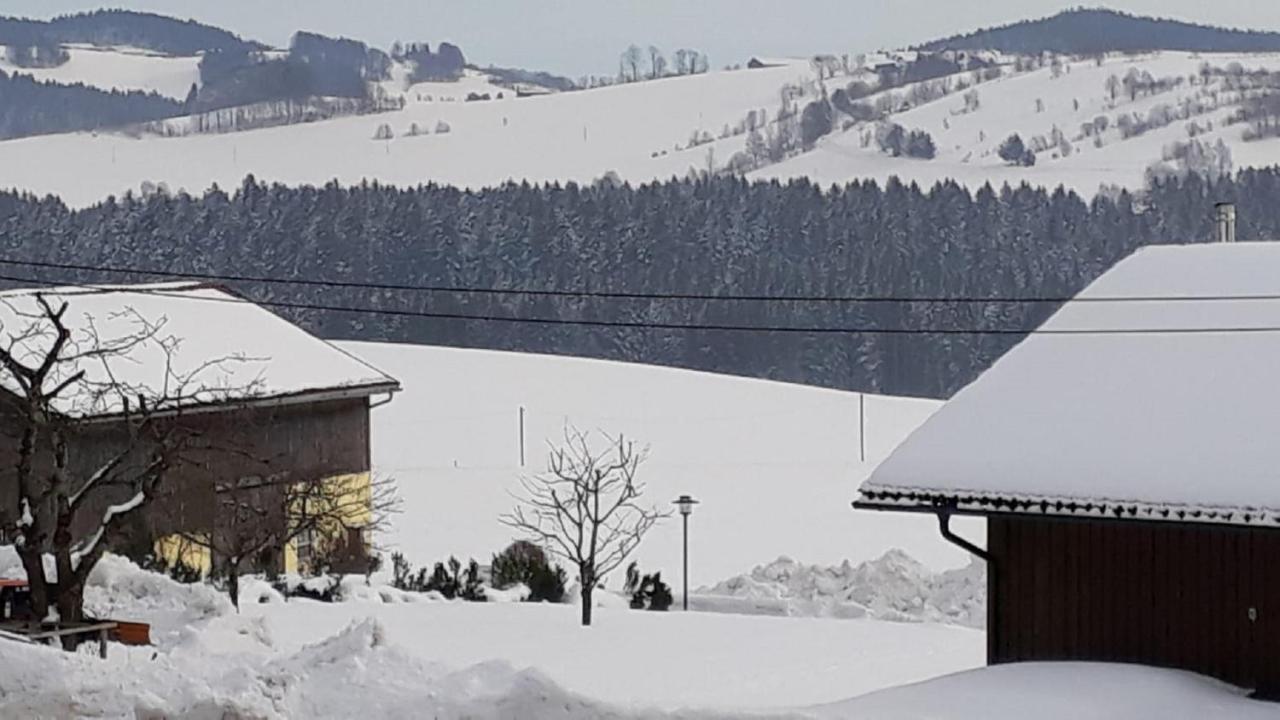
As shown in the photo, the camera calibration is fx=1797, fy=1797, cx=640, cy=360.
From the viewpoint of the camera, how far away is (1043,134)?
14762cm

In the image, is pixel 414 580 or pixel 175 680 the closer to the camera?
pixel 175 680

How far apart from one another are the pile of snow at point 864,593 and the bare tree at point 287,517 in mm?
5939

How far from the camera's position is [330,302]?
88688 millimetres

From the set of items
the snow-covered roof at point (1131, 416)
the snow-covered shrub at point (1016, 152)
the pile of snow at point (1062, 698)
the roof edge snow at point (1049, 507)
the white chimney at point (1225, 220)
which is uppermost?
the snow-covered shrub at point (1016, 152)

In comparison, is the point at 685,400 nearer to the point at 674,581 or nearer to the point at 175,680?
the point at 674,581

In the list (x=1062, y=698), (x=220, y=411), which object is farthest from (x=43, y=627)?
(x=220, y=411)

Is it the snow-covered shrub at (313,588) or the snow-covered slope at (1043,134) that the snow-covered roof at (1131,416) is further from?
the snow-covered slope at (1043,134)

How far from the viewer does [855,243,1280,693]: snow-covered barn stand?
11.1 meters

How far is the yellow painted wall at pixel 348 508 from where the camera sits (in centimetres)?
2930

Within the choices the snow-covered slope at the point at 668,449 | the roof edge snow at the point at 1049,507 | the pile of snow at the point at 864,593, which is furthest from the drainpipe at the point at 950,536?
the snow-covered slope at the point at 668,449

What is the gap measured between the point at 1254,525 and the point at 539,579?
1680cm

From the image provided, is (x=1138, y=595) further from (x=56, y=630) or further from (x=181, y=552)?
(x=181, y=552)

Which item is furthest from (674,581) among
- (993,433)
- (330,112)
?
(330,112)

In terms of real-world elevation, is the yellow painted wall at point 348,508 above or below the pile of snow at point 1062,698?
below
